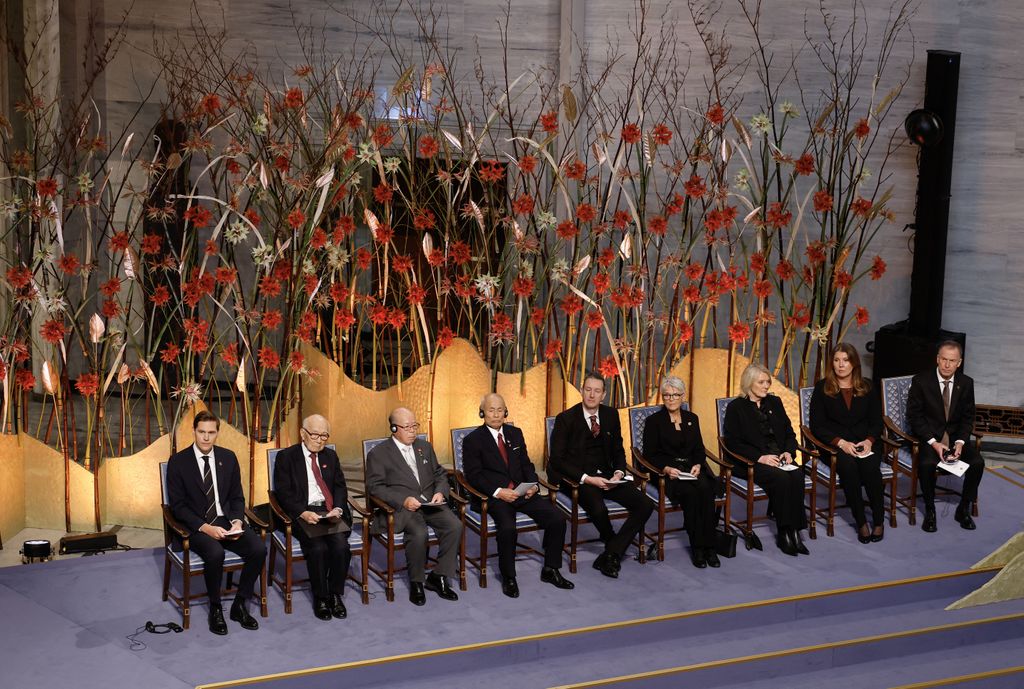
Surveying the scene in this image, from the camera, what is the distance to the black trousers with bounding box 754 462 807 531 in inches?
271

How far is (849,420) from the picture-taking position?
734 cm

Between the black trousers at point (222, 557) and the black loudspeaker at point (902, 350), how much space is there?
4.71m

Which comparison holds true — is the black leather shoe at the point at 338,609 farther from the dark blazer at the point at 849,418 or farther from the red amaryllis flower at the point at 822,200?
the red amaryllis flower at the point at 822,200

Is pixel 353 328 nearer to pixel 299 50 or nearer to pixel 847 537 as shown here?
pixel 299 50

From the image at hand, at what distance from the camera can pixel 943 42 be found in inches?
349

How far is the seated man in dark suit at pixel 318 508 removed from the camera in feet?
19.5

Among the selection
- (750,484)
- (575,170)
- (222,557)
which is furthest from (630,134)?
(222,557)

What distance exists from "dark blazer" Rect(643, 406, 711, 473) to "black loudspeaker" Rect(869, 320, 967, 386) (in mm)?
2280

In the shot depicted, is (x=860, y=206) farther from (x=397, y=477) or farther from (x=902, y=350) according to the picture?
(x=397, y=477)

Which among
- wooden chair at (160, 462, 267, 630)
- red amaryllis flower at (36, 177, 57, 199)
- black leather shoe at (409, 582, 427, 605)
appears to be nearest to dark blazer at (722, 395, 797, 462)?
black leather shoe at (409, 582, 427, 605)

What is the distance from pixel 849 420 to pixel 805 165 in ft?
5.77

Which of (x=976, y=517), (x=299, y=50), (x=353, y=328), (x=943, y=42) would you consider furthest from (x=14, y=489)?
(x=943, y=42)

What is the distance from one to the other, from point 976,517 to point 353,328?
4.15 m

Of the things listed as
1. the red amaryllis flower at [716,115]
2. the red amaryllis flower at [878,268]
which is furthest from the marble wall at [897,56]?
the red amaryllis flower at [716,115]
